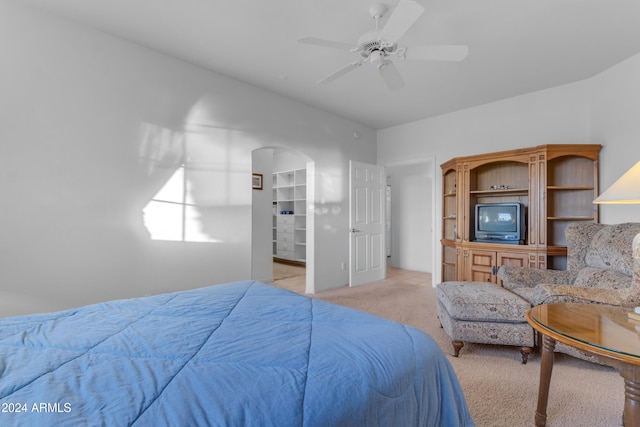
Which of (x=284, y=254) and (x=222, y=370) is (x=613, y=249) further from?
(x=284, y=254)

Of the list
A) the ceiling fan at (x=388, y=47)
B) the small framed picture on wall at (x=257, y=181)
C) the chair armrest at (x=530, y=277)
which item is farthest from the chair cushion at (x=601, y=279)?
the small framed picture on wall at (x=257, y=181)

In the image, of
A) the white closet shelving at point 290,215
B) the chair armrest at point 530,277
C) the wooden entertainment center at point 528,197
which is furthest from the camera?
the white closet shelving at point 290,215

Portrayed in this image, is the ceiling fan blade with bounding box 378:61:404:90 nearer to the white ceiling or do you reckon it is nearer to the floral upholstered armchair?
the white ceiling

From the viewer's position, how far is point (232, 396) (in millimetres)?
792

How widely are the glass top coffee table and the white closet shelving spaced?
5.45 metres

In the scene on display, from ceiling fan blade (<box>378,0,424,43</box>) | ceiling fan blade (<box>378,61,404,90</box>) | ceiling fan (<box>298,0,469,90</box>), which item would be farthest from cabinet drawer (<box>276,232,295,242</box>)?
ceiling fan blade (<box>378,0,424,43</box>)

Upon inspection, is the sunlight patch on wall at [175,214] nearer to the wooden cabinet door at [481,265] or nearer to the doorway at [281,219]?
the doorway at [281,219]

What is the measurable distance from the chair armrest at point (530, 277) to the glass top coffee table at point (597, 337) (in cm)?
118

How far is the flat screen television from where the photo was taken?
3.79m

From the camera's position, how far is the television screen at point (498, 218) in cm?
381

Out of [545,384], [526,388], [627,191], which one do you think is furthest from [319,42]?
[526,388]

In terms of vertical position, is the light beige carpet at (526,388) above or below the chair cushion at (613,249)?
below

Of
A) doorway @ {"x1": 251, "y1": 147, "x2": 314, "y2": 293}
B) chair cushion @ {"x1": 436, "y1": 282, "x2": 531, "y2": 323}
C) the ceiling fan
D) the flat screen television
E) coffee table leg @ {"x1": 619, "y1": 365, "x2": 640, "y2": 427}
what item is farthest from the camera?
doorway @ {"x1": 251, "y1": 147, "x2": 314, "y2": 293}

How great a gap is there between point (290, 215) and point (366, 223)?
253 centimetres
